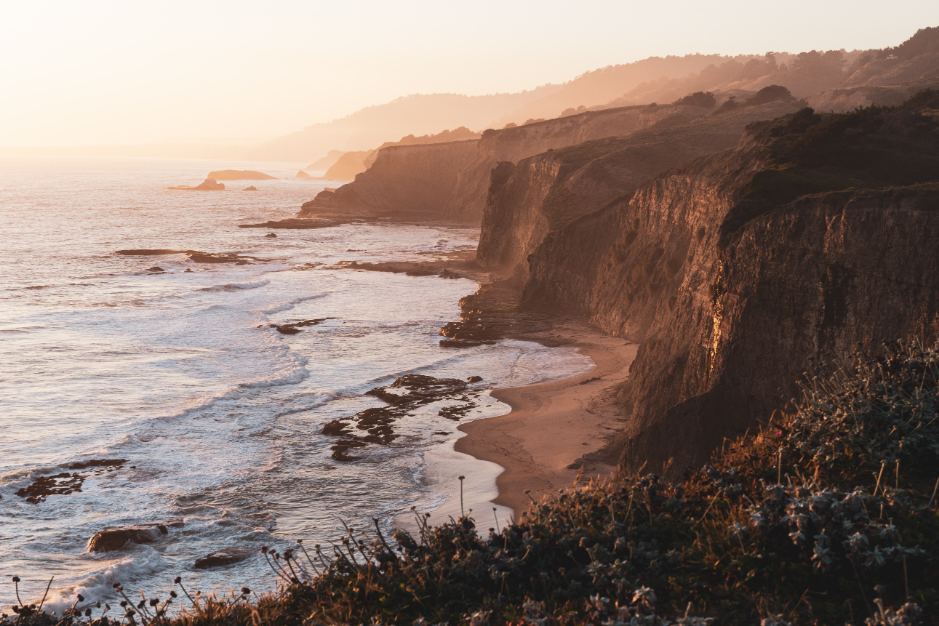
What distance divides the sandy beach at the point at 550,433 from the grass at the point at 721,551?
8923 mm

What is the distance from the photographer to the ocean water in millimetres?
19453

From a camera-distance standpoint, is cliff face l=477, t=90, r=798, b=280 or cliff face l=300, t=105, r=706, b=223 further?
cliff face l=300, t=105, r=706, b=223

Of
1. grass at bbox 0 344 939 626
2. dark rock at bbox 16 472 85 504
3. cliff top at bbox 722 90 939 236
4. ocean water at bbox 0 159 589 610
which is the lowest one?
dark rock at bbox 16 472 85 504

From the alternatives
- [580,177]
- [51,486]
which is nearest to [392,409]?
[51,486]

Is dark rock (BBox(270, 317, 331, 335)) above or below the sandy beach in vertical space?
above

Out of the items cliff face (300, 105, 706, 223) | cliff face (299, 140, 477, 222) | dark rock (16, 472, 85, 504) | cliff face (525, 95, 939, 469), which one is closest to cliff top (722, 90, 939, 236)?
cliff face (525, 95, 939, 469)

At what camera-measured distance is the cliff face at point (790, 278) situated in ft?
62.8

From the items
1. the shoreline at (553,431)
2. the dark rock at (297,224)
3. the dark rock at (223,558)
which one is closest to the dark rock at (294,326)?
the shoreline at (553,431)

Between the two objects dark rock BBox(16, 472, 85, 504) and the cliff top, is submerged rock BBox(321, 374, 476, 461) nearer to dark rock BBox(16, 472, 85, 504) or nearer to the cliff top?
dark rock BBox(16, 472, 85, 504)

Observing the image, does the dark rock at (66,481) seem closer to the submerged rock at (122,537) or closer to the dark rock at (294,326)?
the submerged rock at (122,537)

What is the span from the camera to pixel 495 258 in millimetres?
66750

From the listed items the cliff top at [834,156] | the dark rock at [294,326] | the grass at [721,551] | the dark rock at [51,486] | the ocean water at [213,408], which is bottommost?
the dark rock at [51,486]

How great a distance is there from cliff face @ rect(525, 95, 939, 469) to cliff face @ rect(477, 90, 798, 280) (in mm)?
16127

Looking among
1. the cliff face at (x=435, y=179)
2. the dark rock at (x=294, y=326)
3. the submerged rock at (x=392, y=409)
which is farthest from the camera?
the cliff face at (x=435, y=179)
